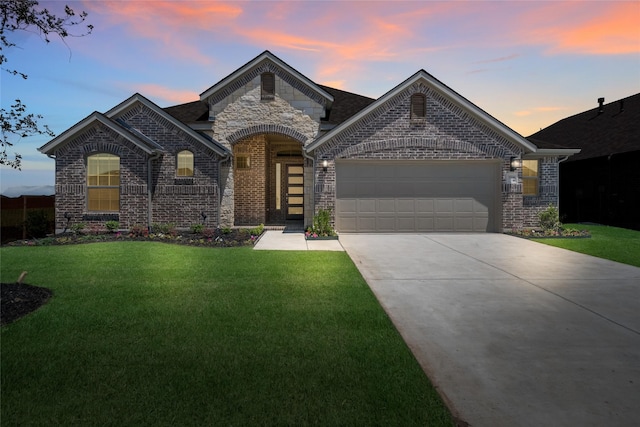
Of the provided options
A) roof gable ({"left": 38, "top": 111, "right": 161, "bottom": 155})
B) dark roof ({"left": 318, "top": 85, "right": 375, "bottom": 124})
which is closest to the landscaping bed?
roof gable ({"left": 38, "top": 111, "right": 161, "bottom": 155})

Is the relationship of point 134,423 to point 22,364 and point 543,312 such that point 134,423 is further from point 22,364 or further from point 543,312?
point 543,312

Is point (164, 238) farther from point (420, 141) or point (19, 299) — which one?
point (420, 141)

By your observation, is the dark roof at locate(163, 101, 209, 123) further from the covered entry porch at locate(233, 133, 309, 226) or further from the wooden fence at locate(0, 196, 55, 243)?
the wooden fence at locate(0, 196, 55, 243)

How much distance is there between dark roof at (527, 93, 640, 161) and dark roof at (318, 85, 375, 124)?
8.07 meters

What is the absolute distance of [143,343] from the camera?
500cm

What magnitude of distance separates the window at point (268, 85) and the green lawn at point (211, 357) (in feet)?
40.8

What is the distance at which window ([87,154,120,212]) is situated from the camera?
16.5m

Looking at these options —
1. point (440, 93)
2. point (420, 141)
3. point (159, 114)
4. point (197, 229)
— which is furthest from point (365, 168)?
point (159, 114)

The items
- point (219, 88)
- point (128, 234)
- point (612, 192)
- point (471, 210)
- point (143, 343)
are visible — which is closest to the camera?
point (143, 343)

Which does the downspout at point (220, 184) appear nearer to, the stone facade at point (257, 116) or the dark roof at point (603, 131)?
the stone facade at point (257, 116)

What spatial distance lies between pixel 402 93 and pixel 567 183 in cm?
1549

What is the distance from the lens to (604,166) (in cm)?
2277

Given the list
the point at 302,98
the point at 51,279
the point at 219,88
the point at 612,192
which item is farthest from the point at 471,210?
the point at 51,279

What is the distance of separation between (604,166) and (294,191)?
16100 mm
